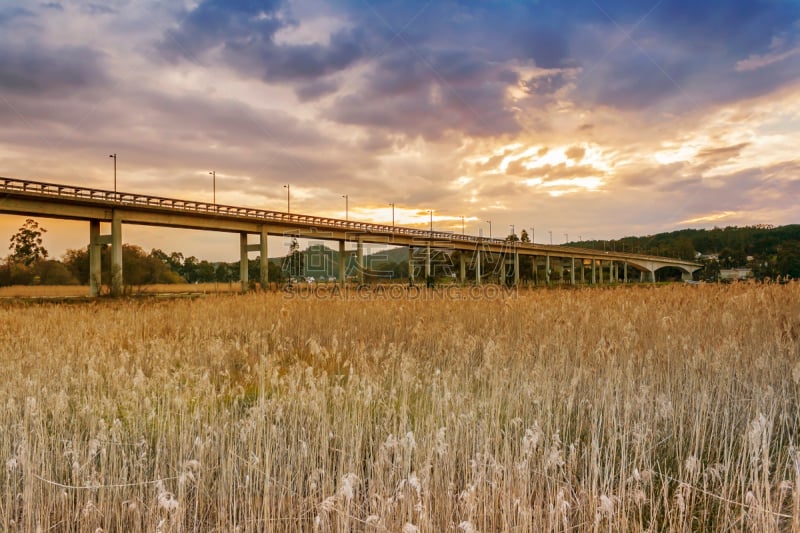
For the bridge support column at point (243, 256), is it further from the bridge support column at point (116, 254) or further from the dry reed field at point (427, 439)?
the dry reed field at point (427, 439)

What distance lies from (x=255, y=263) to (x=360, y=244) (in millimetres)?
16203

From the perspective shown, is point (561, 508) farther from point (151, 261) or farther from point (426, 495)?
point (151, 261)

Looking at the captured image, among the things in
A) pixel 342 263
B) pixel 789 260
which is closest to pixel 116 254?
pixel 342 263

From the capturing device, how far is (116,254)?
111ft

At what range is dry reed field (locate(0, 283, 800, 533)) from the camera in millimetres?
3020

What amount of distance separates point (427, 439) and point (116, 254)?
3680 centimetres

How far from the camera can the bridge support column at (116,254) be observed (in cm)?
3197

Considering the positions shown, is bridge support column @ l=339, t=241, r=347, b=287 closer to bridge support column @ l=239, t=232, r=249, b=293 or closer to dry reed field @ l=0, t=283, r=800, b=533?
bridge support column @ l=239, t=232, r=249, b=293

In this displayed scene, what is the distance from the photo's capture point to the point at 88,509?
120 inches

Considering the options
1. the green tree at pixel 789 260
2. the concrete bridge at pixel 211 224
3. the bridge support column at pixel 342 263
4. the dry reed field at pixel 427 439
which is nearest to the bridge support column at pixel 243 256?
the concrete bridge at pixel 211 224

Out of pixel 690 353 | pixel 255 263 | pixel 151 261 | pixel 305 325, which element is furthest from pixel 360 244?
pixel 690 353

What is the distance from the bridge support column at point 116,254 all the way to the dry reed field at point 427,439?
85.9 feet

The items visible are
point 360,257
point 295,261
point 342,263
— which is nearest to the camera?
point 342,263

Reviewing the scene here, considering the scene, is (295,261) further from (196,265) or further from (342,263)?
(196,265)
